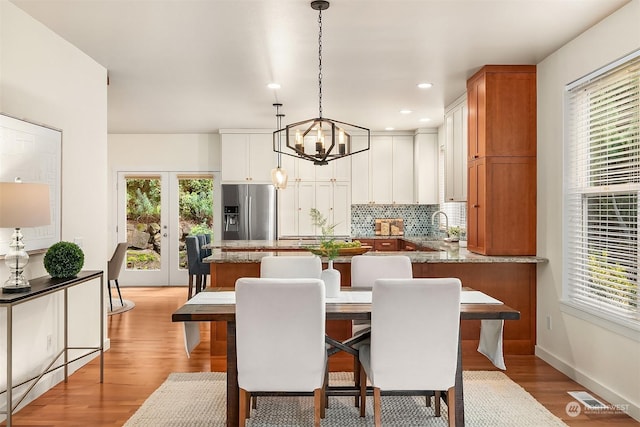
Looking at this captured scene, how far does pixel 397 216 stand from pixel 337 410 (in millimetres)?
5293

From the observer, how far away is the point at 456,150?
570cm

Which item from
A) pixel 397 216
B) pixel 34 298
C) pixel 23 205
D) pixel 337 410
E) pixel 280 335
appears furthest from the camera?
pixel 397 216

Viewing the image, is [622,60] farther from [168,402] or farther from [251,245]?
[251,245]

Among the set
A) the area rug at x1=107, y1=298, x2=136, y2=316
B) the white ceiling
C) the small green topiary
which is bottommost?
the area rug at x1=107, y1=298, x2=136, y2=316

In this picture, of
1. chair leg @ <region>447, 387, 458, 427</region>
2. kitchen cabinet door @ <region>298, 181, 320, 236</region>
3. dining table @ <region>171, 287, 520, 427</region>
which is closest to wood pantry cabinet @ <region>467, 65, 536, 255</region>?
dining table @ <region>171, 287, 520, 427</region>

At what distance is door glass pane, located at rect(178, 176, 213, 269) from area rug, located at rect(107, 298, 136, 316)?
5.12 feet

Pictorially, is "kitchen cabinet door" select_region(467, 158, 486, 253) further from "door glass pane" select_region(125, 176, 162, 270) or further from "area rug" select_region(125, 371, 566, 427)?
"door glass pane" select_region(125, 176, 162, 270)

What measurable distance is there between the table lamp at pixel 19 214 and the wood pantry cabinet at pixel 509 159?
3418 mm

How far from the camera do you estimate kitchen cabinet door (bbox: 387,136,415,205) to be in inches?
313

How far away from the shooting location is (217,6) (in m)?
3.20

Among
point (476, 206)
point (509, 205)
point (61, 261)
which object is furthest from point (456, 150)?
point (61, 261)

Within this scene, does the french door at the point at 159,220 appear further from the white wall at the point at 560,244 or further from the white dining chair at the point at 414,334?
the white dining chair at the point at 414,334

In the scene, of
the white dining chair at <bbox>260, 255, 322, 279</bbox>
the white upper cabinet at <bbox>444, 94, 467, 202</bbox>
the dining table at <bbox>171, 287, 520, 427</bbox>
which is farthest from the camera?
the white upper cabinet at <bbox>444, 94, 467, 202</bbox>

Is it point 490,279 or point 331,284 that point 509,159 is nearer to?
point 490,279
